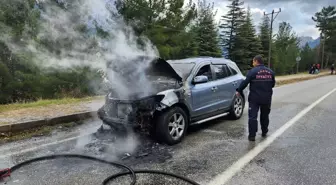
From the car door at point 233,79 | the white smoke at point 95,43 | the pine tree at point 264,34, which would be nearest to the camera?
the white smoke at point 95,43

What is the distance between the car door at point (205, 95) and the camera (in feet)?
19.1

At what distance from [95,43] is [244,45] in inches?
1315

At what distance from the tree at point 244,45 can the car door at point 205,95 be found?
32.1 meters

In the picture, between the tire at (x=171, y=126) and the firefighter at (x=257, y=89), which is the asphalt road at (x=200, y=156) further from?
the firefighter at (x=257, y=89)

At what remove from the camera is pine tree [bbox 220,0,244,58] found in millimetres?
38156

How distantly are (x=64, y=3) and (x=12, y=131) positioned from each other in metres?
3.61

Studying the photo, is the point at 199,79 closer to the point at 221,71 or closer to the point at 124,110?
the point at 221,71

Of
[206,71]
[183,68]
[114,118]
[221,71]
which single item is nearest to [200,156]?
[114,118]

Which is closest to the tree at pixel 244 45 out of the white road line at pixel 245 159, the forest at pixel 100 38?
the forest at pixel 100 38

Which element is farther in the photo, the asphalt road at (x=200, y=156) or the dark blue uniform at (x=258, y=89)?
the dark blue uniform at (x=258, y=89)

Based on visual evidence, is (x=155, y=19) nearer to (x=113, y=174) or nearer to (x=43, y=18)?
(x=43, y=18)

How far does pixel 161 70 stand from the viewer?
18.4ft

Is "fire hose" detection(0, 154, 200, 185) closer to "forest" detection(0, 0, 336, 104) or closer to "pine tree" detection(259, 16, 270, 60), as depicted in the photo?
"forest" detection(0, 0, 336, 104)

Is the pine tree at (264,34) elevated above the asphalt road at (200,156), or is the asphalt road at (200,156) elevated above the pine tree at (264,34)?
Result: the pine tree at (264,34)
